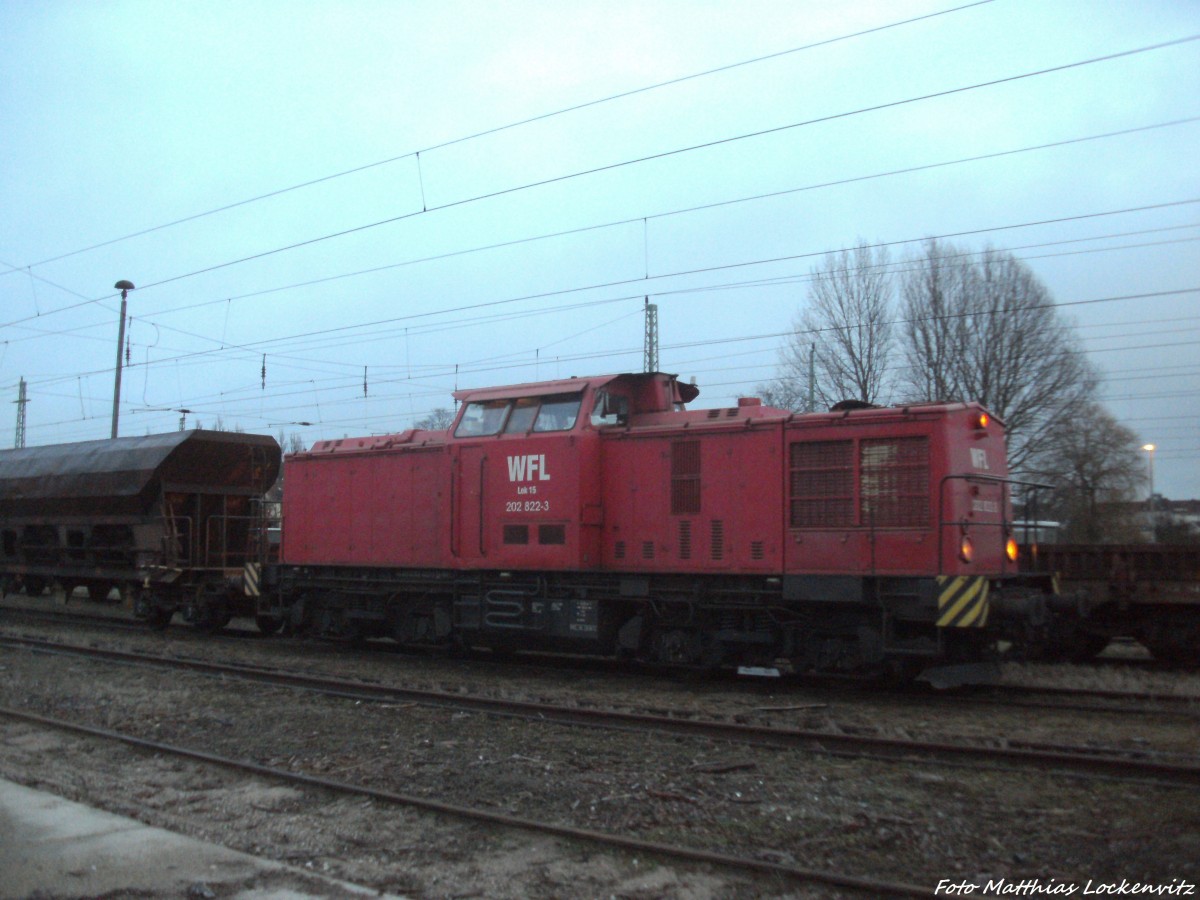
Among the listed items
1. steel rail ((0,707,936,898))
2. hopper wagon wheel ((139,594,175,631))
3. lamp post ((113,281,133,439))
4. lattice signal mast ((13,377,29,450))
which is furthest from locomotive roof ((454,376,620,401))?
lattice signal mast ((13,377,29,450))

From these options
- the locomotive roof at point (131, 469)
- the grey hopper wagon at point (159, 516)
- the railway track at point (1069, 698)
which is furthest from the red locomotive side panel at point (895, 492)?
the locomotive roof at point (131, 469)

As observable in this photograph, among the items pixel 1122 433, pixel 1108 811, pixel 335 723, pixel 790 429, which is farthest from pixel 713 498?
pixel 1122 433

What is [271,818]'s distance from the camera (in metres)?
6.29

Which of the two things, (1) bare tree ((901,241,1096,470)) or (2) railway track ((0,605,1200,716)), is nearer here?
(2) railway track ((0,605,1200,716))

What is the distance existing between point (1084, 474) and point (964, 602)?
817 inches

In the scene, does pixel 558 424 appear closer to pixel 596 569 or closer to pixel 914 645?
pixel 596 569

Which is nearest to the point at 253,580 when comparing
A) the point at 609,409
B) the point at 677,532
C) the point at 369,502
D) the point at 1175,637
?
the point at 369,502

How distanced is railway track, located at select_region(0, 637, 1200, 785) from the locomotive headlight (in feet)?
7.17

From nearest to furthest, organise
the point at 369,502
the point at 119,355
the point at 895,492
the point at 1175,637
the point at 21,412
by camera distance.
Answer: the point at 895,492
the point at 1175,637
the point at 369,502
the point at 119,355
the point at 21,412

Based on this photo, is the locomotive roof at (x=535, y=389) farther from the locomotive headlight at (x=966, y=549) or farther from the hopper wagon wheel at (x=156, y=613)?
the hopper wagon wheel at (x=156, y=613)

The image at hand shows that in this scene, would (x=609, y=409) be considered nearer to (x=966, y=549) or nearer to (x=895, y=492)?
(x=895, y=492)

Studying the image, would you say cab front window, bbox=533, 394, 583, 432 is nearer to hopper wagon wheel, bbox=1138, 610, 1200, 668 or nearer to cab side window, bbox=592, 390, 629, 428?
cab side window, bbox=592, 390, 629, 428

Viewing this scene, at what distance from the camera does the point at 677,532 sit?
37.3 ft

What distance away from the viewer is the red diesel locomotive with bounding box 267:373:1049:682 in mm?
9797
